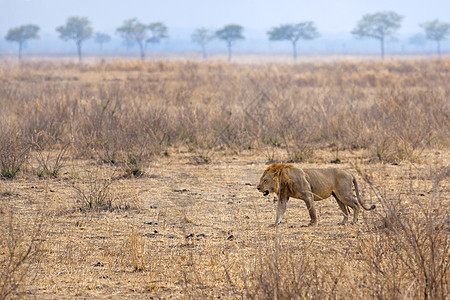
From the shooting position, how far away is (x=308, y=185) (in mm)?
6652

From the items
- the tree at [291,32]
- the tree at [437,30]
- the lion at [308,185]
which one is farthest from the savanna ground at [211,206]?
the tree at [437,30]

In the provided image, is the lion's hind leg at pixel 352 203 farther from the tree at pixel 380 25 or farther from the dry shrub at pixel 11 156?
the tree at pixel 380 25

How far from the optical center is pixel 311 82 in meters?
29.2

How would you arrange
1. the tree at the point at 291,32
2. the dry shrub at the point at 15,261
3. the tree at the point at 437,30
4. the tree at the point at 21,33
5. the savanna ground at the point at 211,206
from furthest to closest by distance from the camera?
the tree at the point at 437,30
the tree at the point at 21,33
the tree at the point at 291,32
the savanna ground at the point at 211,206
the dry shrub at the point at 15,261

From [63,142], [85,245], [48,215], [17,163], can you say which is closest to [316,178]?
[85,245]

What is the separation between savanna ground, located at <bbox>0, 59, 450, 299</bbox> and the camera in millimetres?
4445

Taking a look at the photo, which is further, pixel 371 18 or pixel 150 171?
pixel 371 18

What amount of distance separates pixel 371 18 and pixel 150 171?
394ft

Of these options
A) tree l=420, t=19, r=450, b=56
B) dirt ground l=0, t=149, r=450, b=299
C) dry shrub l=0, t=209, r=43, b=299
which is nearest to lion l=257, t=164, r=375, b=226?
dirt ground l=0, t=149, r=450, b=299

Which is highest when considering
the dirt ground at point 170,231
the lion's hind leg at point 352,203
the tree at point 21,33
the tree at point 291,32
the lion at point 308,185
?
the tree at point 21,33

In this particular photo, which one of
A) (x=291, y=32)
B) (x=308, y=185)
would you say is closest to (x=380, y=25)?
(x=291, y=32)

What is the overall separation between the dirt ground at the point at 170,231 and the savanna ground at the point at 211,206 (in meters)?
0.02

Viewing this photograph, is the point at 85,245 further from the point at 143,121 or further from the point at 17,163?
the point at 143,121

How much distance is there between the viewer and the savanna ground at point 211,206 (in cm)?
445
